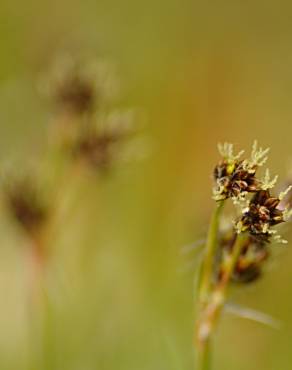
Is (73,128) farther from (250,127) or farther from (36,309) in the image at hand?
(250,127)

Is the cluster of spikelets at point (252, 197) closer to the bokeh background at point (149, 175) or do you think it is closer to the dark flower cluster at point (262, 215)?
the dark flower cluster at point (262, 215)

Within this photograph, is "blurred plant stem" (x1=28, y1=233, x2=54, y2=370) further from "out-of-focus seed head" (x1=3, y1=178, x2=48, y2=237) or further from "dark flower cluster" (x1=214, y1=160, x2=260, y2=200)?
"dark flower cluster" (x1=214, y1=160, x2=260, y2=200)

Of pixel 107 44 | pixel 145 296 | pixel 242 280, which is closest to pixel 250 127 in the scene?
pixel 107 44

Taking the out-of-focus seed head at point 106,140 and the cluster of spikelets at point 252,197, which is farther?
the out-of-focus seed head at point 106,140

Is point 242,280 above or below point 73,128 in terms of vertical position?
below

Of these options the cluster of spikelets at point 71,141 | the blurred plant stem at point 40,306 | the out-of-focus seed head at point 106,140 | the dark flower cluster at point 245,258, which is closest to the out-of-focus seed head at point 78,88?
the cluster of spikelets at point 71,141

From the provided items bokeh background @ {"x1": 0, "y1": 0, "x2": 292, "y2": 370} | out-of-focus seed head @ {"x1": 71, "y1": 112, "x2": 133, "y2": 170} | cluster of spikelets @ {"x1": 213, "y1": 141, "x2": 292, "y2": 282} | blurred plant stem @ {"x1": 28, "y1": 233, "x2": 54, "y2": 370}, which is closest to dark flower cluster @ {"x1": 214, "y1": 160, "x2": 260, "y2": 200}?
cluster of spikelets @ {"x1": 213, "y1": 141, "x2": 292, "y2": 282}
